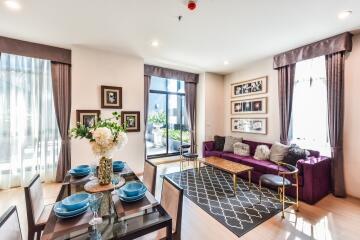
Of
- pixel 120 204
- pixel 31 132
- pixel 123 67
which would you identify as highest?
pixel 123 67

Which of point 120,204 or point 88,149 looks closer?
point 120,204

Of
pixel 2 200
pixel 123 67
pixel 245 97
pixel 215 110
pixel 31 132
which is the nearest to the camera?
pixel 2 200

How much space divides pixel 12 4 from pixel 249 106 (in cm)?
488

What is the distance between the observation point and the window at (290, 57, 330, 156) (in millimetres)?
3340

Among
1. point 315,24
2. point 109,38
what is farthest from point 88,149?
point 315,24

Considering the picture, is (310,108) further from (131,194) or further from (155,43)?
(131,194)

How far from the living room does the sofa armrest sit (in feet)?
0.06

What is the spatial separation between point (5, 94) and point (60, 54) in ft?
3.99

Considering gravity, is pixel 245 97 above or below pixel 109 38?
below

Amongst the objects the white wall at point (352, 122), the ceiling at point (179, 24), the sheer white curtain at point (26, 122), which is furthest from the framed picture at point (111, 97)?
the white wall at point (352, 122)

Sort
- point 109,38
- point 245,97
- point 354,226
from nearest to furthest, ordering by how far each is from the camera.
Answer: point 354,226, point 109,38, point 245,97

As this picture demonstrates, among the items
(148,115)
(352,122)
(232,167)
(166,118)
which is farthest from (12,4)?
(352,122)

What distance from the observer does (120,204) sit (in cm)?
139

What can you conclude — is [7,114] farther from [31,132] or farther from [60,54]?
[60,54]
